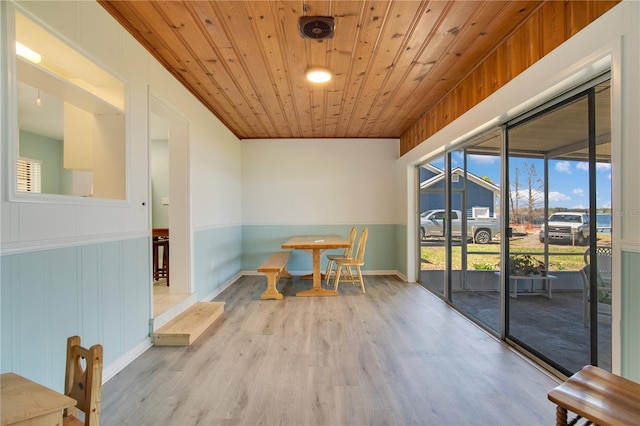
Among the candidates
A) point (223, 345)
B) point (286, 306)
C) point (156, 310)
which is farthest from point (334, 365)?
point (156, 310)

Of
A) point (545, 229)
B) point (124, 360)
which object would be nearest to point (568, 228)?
point (545, 229)

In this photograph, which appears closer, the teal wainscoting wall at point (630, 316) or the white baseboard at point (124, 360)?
the teal wainscoting wall at point (630, 316)

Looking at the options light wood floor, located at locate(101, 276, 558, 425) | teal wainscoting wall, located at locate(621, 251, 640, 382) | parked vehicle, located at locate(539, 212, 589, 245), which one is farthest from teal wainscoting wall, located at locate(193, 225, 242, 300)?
teal wainscoting wall, located at locate(621, 251, 640, 382)

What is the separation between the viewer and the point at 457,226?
3506 mm

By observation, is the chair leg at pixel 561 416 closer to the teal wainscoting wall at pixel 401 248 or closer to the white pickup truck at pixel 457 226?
the white pickup truck at pixel 457 226

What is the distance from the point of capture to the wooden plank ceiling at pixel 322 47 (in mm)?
1889

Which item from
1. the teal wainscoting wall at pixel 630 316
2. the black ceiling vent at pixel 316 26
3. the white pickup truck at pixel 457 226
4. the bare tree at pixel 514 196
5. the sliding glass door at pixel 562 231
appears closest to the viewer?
the teal wainscoting wall at pixel 630 316

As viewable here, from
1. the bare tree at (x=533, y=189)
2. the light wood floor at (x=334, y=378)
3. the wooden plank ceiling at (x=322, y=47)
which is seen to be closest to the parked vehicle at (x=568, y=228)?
the bare tree at (x=533, y=189)

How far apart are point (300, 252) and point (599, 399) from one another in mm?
4477

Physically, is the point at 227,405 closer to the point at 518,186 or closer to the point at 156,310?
the point at 156,310

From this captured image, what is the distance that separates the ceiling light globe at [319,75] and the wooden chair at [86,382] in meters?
2.55

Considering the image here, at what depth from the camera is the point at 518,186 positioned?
7.99 ft

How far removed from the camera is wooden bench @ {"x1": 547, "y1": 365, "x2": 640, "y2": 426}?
917 millimetres

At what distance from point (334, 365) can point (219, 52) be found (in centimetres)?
268
